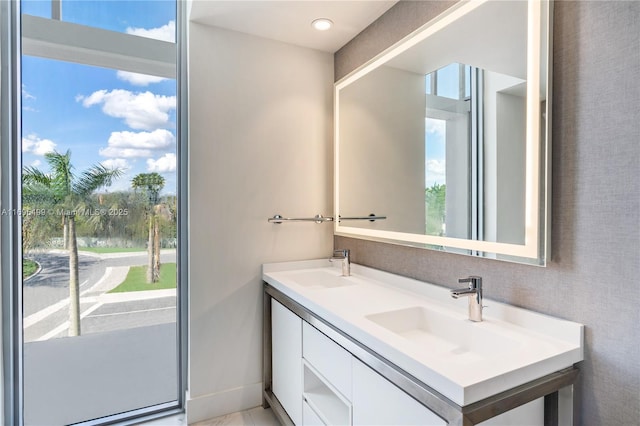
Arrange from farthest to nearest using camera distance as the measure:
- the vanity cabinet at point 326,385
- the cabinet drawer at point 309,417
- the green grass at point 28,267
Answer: the green grass at point 28,267, the cabinet drawer at point 309,417, the vanity cabinet at point 326,385

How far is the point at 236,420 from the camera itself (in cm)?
195

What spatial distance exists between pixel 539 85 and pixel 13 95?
2354 mm

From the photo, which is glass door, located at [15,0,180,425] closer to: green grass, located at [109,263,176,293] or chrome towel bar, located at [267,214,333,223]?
green grass, located at [109,263,176,293]

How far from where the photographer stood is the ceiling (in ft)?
5.77

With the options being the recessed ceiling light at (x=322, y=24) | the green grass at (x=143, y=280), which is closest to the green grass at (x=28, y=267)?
the green grass at (x=143, y=280)

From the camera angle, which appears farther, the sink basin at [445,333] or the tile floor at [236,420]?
the tile floor at [236,420]

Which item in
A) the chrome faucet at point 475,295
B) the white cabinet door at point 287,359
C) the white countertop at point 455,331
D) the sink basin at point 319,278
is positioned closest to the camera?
the white countertop at point 455,331

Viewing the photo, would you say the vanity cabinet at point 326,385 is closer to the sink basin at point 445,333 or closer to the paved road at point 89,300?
the sink basin at point 445,333

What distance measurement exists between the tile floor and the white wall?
41mm

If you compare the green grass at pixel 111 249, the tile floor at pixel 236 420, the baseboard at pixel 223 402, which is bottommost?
the tile floor at pixel 236 420

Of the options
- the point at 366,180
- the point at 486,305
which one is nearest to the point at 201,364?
the point at 366,180

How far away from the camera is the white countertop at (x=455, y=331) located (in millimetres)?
852

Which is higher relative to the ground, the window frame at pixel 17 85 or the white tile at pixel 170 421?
the window frame at pixel 17 85

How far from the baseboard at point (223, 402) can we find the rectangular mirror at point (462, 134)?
1.16 meters
